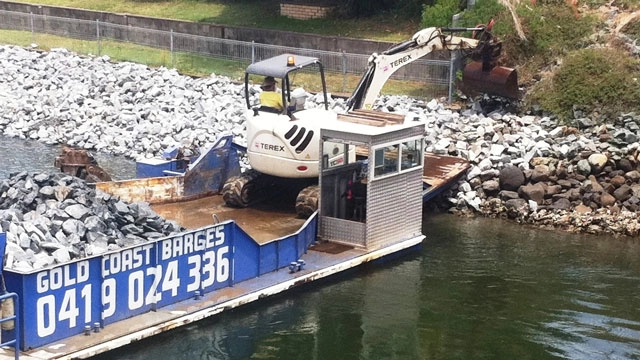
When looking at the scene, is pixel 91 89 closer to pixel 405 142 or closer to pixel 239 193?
pixel 239 193

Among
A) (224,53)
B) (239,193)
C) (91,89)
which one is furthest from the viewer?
(224,53)

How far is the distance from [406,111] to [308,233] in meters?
9.19

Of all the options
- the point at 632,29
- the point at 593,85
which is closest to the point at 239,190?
the point at 593,85

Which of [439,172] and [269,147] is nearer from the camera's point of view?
[269,147]

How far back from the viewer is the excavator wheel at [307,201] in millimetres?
19469

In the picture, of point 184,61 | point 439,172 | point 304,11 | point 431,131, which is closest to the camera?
point 439,172

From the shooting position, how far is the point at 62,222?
15797 mm

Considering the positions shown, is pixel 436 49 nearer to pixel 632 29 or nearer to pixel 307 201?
pixel 307 201

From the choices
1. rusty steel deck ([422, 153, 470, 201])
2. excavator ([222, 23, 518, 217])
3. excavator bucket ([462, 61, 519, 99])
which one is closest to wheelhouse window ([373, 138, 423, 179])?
excavator ([222, 23, 518, 217])

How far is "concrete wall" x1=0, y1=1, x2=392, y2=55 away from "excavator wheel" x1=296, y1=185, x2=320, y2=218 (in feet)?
40.7

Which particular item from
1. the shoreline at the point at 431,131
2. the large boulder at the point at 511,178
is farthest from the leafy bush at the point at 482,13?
the large boulder at the point at 511,178

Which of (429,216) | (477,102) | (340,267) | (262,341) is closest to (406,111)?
(477,102)

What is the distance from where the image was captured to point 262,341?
15.8 meters

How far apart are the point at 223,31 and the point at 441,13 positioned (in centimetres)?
890
